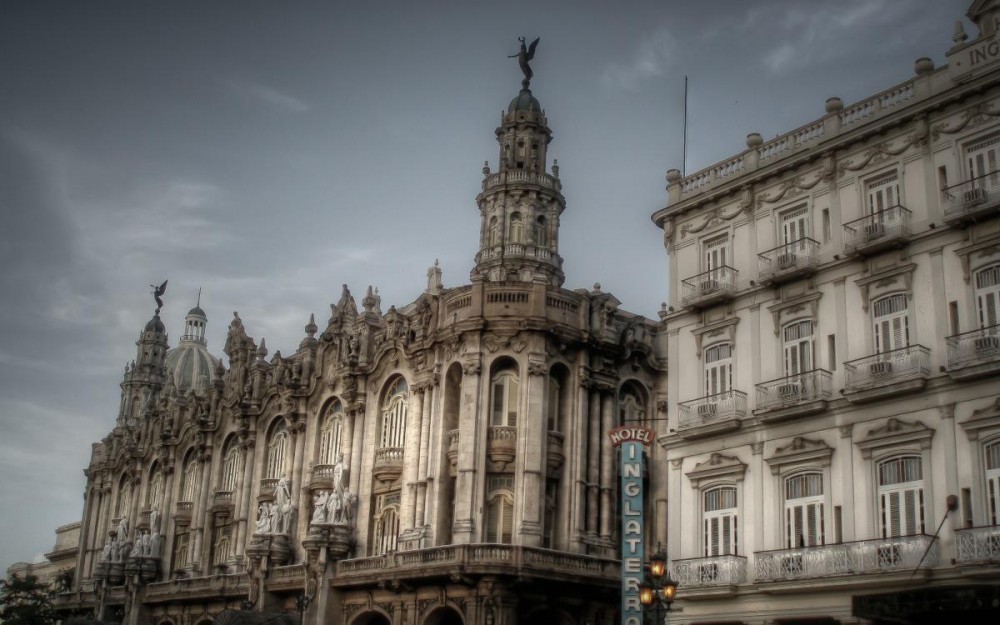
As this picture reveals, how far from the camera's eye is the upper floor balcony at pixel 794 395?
3111 cm

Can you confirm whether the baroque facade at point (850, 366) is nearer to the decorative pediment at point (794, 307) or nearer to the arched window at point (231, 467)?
the decorative pediment at point (794, 307)

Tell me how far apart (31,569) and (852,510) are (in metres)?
86.4

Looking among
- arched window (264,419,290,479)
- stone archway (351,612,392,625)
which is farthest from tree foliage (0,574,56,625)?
stone archway (351,612,392,625)

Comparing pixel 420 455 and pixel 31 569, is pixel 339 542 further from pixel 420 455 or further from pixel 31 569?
pixel 31 569

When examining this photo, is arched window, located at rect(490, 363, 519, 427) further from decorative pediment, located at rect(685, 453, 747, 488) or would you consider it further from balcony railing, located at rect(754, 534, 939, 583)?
balcony railing, located at rect(754, 534, 939, 583)

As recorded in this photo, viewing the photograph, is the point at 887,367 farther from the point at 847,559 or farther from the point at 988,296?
the point at 847,559

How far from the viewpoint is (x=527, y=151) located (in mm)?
63000

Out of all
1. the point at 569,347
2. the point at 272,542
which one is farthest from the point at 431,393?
the point at 272,542

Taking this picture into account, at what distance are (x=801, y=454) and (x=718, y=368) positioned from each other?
4.36 m

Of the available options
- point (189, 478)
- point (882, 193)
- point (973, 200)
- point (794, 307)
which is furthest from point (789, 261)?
point (189, 478)

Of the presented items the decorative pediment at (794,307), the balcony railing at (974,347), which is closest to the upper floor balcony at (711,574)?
the decorative pediment at (794,307)

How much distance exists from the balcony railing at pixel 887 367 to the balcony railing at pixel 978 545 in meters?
4.06

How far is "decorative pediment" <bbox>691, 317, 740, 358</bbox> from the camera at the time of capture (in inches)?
1361

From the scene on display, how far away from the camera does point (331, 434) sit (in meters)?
56.3
